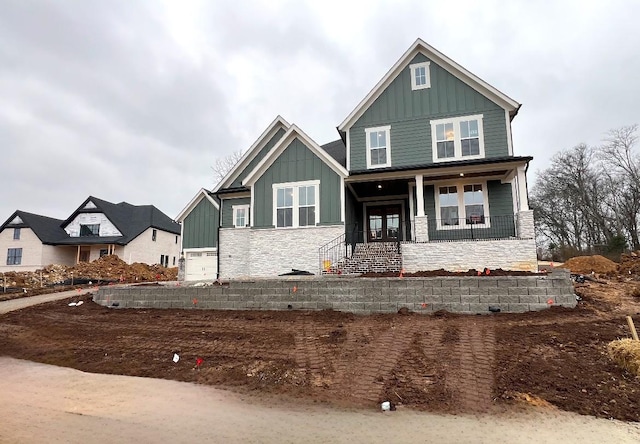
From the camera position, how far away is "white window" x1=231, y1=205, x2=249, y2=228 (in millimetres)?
17578

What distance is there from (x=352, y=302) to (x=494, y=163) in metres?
8.37

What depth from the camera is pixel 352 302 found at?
31.2ft

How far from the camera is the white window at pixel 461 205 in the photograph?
49.5 feet

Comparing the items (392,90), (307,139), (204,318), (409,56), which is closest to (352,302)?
(204,318)

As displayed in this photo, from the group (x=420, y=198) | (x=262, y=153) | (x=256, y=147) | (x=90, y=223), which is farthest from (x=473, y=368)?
(x=90, y=223)

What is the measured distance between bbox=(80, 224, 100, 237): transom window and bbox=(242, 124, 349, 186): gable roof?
2606 cm

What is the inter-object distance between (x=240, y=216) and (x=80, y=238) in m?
25.5

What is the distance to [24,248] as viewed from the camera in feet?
112

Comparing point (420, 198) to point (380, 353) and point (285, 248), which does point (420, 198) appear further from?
point (380, 353)

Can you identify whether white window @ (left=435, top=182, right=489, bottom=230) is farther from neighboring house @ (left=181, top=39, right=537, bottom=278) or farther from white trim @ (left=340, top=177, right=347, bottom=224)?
white trim @ (left=340, top=177, right=347, bottom=224)

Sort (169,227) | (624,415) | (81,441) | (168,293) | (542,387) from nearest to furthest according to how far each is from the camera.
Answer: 1. (81,441)
2. (624,415)
3. (542,387)
4. (168,293)
5. (169,227)

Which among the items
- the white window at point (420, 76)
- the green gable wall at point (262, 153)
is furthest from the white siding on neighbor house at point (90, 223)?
the white window at point (420, 76)

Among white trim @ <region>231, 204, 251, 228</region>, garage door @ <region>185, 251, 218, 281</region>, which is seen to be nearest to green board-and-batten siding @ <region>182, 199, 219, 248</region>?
garage door @ <region>185, 251, 218, 281</region>

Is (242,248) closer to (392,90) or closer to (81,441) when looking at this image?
(392,90)
